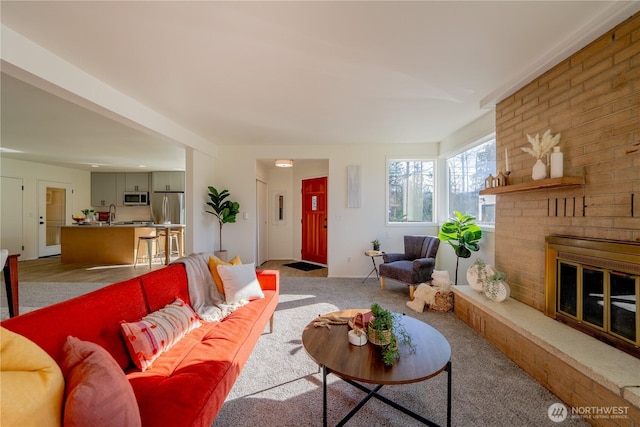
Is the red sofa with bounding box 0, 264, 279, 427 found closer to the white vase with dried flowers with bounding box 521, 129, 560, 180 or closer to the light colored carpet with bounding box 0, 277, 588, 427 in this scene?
the light colored carpet with bounding box 0, 277, 588, 427

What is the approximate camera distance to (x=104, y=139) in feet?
15.7

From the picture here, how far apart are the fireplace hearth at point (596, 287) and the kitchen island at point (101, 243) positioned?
23.6 ft

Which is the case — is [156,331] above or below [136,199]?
below

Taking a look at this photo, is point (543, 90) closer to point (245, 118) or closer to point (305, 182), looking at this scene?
point (245, 118)

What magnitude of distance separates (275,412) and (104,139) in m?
5.25

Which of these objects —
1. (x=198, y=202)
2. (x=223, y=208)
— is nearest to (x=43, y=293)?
(x=198, y=202)

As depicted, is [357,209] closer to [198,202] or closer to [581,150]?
[198,202]

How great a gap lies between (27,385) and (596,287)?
3002 millimetres

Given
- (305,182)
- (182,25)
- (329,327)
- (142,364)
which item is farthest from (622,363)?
(305,182)

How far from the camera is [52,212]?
25.1ft

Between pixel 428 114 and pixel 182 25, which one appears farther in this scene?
pixel 428 114

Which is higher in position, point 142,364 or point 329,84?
point 329,84

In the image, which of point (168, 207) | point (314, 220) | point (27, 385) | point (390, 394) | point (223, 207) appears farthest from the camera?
point (168, 207)

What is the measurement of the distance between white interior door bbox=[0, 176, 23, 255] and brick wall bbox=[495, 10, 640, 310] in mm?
9642
